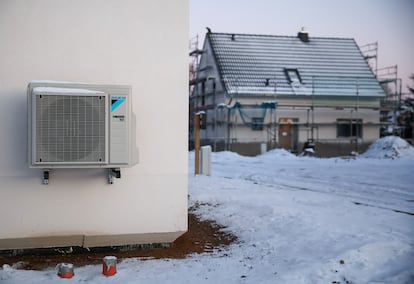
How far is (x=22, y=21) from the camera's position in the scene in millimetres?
5270

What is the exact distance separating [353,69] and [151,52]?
27.2 m

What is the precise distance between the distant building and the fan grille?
21.7 meters

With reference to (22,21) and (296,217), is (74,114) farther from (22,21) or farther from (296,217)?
(296,217)

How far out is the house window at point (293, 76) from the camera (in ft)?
94.7

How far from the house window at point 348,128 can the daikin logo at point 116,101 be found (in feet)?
84.1

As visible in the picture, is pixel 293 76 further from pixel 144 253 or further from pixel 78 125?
pixel 78 125

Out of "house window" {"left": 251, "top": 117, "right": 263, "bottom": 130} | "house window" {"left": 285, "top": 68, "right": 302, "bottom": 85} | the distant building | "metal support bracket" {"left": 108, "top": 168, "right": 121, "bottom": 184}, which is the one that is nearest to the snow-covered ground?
"metal support bracket" {"left": 108, "top": 168, "right": 121, "bottom": 184}

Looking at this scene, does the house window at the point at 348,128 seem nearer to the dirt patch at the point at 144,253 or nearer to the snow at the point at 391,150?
the snow at the point at 391,150

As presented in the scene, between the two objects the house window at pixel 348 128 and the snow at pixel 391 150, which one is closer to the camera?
the snow at pixel 391 150

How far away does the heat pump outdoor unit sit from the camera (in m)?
4.84

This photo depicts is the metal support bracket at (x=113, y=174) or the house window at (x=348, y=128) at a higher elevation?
the house window at (x=348, y=128)

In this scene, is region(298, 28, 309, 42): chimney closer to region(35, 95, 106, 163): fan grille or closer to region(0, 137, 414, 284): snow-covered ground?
region(0, 137, 414, 284): snow-covered ground

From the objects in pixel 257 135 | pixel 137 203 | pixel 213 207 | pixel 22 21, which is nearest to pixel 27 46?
pixel 22 21

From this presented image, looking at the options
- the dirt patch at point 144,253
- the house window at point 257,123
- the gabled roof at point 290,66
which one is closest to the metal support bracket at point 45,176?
the dirt patch at point 144,253
